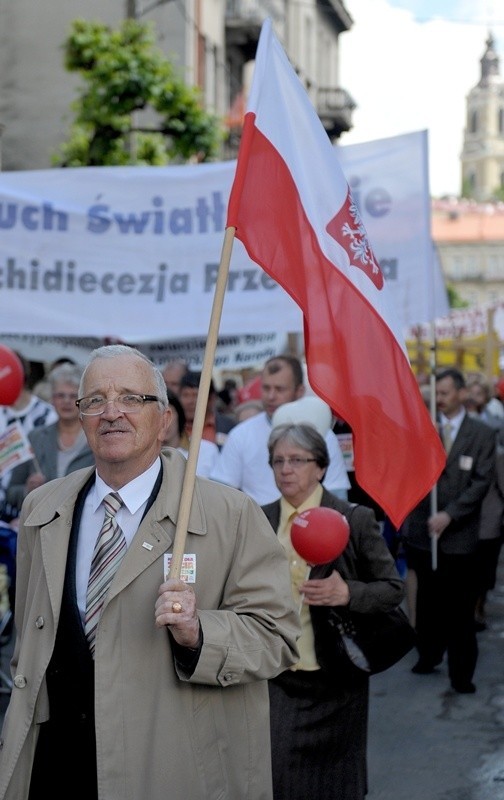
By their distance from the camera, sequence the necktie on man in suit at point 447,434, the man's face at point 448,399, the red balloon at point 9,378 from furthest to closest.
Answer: the man's face at point 448,399, the necktie on man in suit at point 447,434, the red balloon at point 9,378

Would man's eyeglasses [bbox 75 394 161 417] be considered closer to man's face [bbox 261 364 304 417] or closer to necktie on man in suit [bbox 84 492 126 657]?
necktie on man in suit [bbox 84 492 126 657]

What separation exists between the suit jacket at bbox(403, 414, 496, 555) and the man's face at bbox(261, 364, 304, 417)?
5.70ft

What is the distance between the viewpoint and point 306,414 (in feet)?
22.0

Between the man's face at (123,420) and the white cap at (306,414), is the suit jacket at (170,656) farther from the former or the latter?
the white cap at (306,414)

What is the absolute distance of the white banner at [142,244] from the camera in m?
8.43

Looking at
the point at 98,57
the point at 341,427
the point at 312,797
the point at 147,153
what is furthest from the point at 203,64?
the point at 312,797

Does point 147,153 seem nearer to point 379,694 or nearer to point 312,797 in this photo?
point 379,694

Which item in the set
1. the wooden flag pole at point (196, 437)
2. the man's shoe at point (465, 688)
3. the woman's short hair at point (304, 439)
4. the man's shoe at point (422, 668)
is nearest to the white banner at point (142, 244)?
the man's shoe at point (422, 668)

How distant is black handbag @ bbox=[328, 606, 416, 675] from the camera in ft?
15.7

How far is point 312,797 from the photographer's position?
485 cm

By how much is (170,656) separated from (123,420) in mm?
566

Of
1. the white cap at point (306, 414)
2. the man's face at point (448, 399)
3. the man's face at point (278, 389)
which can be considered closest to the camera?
the white cap at point (306, 414)

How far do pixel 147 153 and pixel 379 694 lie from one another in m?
14.9

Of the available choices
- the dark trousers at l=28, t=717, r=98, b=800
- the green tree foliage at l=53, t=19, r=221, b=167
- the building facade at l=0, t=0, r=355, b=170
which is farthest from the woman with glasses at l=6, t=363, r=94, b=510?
the building facade at l=0, t=0, r=355, b=170
